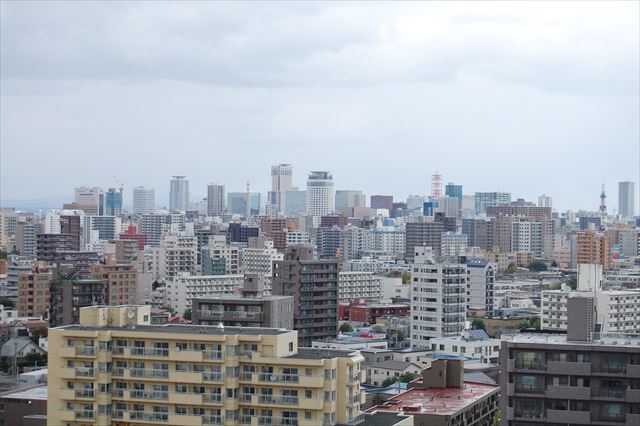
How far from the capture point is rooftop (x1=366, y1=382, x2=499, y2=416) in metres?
22.8

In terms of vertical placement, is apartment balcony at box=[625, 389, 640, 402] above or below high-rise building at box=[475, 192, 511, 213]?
below

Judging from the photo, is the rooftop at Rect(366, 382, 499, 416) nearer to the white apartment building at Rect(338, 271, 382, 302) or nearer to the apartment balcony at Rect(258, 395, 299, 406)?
the apartment balcony at Rect(258, 395, 299, 406)

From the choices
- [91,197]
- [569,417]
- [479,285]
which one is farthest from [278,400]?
[91,197]

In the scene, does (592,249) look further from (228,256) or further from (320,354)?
(320,354)

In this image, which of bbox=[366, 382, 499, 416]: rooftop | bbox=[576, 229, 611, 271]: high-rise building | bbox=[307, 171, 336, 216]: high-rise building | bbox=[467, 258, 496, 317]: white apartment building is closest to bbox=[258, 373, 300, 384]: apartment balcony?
bbox=[366, 382, 499, 416]: rooftop

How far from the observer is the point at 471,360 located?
3731 cm

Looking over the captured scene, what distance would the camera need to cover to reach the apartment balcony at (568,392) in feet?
65.9

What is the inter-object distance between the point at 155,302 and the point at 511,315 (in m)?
20.5

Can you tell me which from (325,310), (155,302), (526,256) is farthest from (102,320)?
(526,256)

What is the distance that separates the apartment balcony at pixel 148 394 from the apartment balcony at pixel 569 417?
6519mm

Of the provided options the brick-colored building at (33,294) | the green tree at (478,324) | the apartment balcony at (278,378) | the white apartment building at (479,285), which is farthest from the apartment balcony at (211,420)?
the brick-colored building at (33,294)

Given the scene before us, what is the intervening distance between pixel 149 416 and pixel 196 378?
108 centimetres

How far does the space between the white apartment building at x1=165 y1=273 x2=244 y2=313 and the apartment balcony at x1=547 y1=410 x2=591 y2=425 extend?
41.8 meters

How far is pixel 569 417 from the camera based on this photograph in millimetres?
20109
